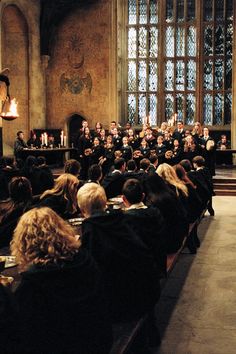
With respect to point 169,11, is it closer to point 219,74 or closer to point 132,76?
point 132,76

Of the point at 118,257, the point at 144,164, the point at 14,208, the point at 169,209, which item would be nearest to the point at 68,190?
the point at 14,208

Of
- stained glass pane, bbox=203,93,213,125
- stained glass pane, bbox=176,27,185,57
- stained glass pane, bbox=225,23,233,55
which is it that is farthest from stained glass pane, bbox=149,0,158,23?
stained glass pane, bbox=203,93,213,125

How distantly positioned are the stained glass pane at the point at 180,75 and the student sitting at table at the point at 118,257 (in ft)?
45.2

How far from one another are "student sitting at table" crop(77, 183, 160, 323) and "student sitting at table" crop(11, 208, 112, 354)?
778 millimetres

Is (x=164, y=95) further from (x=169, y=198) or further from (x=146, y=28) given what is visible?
(x=169, y=198)

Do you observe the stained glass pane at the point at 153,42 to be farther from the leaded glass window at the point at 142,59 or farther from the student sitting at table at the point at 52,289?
the student sitting at table at the point at 52,289

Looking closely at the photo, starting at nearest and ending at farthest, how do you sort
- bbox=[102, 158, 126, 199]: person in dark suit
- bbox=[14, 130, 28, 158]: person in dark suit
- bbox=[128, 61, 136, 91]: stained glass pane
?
bbox=[102, 158, 126, 199]: person in dark suit < bbox=[14, 130, 28, 158]: person in dark suit < bbox=[128, 61, 136, 91]: stained glass pane

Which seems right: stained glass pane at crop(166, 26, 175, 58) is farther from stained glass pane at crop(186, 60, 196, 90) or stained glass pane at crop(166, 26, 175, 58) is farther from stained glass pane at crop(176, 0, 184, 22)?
stained glass pane at crop(186, 60, 196, 90)

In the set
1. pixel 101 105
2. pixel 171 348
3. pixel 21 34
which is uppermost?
pixel 21 34

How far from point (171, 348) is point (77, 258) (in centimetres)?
181

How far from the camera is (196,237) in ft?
24.0

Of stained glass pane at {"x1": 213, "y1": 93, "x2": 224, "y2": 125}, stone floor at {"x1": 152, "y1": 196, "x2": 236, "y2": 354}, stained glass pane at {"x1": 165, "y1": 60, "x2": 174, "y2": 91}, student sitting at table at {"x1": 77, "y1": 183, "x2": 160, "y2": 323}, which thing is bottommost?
stone floor at {"x1": 152, "y1": 196, "x2": 236, "y2": 354}

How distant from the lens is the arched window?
16.6m

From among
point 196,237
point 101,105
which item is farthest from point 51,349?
point 101,105
